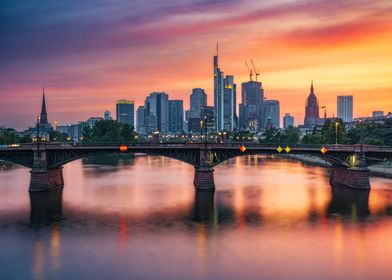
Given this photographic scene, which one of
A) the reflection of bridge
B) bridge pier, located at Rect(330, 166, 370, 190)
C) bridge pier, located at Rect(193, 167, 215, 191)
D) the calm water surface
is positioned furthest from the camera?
bridge pier, located at Rect(193, 167, 215, 191)

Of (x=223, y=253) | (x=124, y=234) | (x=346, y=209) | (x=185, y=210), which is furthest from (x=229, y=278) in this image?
(x=346, y=209)

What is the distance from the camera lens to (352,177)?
89500 millimetres

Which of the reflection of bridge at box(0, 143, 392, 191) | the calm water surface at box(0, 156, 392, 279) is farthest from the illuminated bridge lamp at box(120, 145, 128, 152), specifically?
the calm water surface at box(0, 156, 392, 279)

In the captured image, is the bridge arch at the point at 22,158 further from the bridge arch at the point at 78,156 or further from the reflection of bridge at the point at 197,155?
the bridge arch at the point at 78,156

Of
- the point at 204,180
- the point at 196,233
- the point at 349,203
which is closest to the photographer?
the point at 196,233

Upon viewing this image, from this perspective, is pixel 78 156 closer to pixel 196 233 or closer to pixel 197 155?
pixel 197 155

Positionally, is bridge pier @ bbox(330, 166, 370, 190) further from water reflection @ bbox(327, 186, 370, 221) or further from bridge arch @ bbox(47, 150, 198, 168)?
bridge arch @ bbox(47, 150, 198, 168)

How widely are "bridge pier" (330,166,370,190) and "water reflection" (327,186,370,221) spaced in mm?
1342

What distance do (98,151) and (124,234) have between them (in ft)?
124

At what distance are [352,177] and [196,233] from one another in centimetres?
4511

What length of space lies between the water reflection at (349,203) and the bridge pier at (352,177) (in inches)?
52.8

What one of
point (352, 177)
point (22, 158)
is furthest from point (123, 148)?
point (352, 177)

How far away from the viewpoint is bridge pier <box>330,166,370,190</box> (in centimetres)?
8756

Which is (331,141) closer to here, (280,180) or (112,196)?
(280,180)
